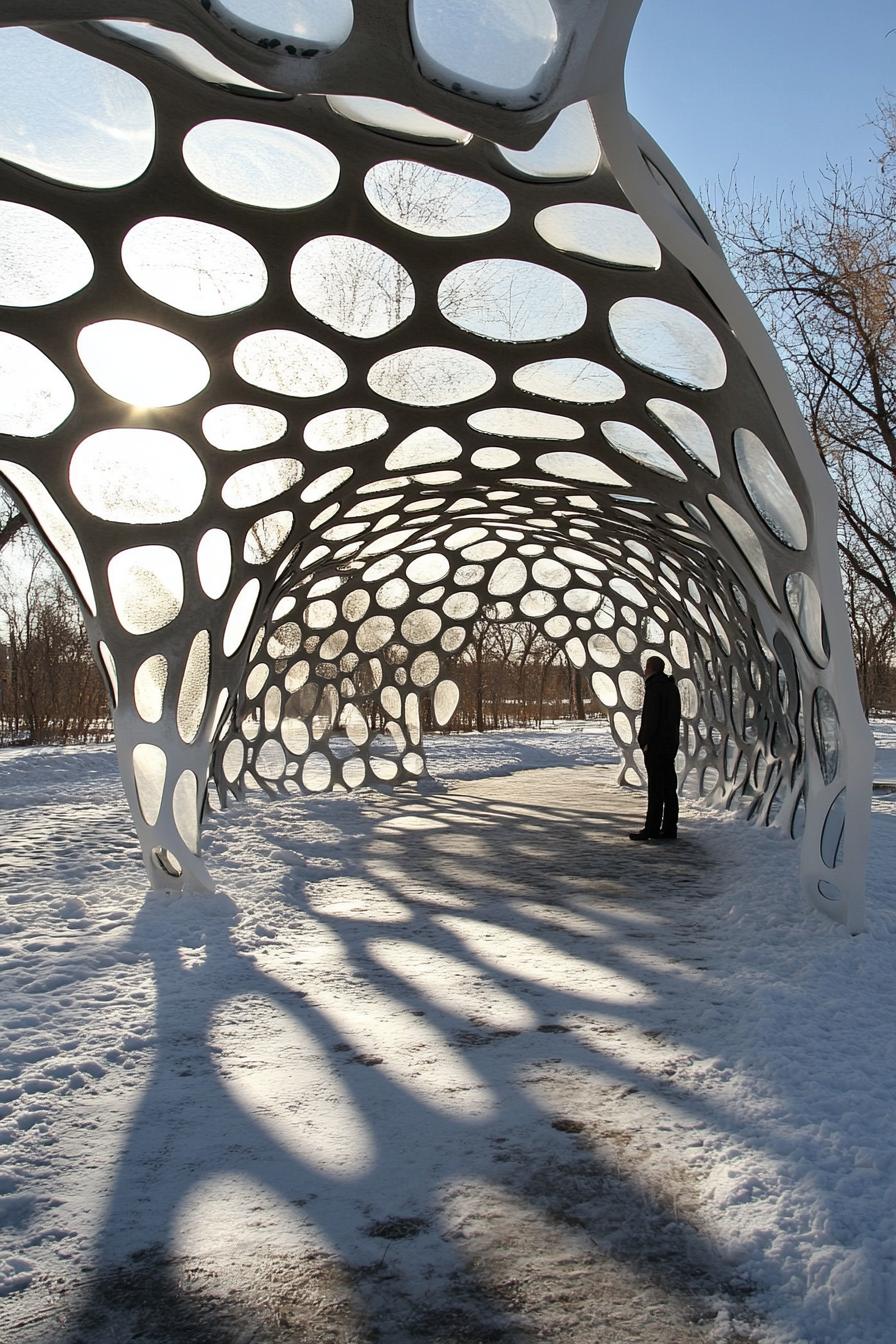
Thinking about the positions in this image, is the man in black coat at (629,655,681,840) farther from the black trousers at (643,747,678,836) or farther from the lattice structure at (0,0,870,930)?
the lattice structure at (0,0,870,930)

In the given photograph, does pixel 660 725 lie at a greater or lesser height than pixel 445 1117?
greater

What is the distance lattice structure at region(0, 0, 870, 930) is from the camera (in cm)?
389

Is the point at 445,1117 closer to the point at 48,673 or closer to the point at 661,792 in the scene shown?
the point at 661,792

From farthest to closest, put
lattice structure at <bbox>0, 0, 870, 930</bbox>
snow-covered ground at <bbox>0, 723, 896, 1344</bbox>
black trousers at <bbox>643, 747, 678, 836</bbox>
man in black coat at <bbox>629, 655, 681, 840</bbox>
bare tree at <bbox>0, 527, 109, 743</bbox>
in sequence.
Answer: bare tree at <bbox>0, 527, 109, 743</bbox> → black trousers at <bbox>643, 747, 678, 836</bbox> → man in black coat at <bbox>629, 655, 681, 840</bbox> → lattice structure at <bbox>0, 0, 870, 930</bbox> → snow-covered ground at <bbox>0, 723, 896, 1344</bbox>

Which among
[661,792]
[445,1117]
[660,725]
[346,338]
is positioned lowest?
[445,1117]

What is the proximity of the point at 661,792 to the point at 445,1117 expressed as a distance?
8604 mm

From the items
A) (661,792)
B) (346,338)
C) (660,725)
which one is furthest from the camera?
(661,792)

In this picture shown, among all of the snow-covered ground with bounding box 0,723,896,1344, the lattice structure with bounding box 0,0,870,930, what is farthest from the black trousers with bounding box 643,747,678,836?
the snow-covered ground with bounding box 0,723,896,1344

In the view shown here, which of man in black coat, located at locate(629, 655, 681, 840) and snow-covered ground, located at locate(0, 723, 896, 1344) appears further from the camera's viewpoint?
man in black coat, located at locate(629, 655, 681, 840)

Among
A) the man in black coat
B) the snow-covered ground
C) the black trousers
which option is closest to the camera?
the snow-covered ground

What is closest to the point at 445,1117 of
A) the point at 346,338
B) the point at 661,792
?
the point at 346,338

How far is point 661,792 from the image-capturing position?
1226 centimetres

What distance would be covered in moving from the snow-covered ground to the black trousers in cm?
316

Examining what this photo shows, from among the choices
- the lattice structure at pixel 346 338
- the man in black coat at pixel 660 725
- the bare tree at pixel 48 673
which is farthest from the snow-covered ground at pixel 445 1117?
the bare tree at pixel 48 673
